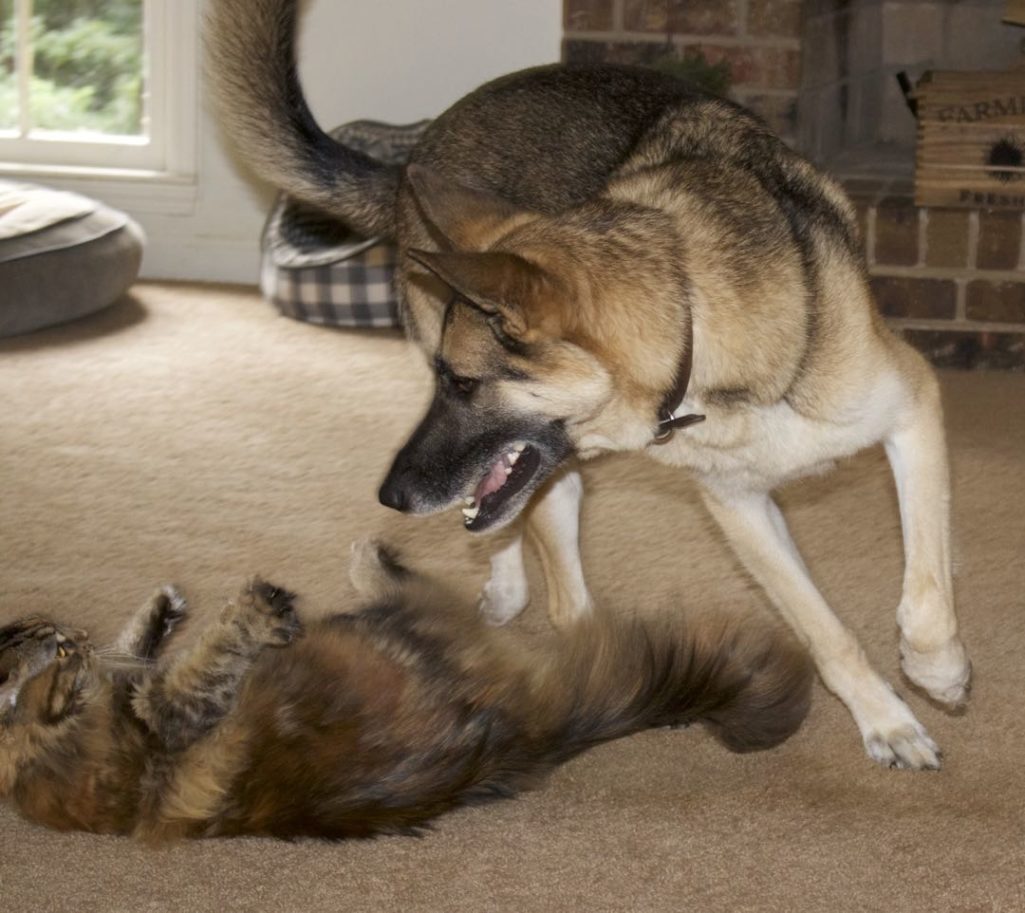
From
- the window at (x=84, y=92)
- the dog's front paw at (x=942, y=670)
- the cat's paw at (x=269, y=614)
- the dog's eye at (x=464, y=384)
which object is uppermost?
the window at (x=84, y=92)

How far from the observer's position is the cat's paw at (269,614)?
6.06 feet

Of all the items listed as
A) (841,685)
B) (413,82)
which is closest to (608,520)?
(841,685)

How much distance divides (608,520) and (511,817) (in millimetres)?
1139

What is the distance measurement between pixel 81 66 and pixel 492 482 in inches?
144

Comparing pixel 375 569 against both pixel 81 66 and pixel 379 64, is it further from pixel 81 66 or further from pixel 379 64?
pixel 81 66

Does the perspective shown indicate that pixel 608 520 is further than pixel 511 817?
Yes

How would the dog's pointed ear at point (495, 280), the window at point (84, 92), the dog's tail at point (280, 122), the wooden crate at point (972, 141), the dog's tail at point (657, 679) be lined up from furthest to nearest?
Result: 1. the window at point (84, 92)
2. the wooden crate at point (972, 141)
3. the dog's tail at point (280, 122)
4. the dog's tail at point (657, 679)
5. the dog's pointed ear at point (495, 280)

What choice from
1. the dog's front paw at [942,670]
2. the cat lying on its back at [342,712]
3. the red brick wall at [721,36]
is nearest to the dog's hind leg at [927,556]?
the dog's front paw at [942,670]

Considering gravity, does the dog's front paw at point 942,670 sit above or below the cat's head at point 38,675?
below

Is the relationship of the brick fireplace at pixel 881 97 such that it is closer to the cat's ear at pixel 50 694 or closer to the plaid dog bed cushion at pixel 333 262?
the plaid dog bed cushion at pixel 333 262

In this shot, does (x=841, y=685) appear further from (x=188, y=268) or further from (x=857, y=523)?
(x=188, y=268)

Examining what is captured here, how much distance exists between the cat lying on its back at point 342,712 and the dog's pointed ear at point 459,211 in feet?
1.71

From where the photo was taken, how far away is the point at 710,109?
2.38m

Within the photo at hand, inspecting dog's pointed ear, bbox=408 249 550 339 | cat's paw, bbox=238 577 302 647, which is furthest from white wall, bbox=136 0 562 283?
cat's paw, bbox=238 577 302 647
